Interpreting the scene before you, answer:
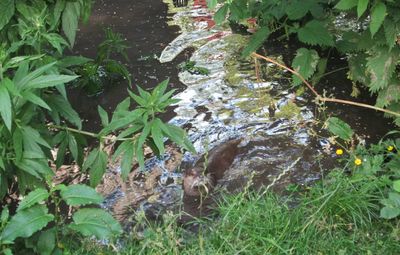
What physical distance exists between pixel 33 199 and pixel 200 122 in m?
2.01

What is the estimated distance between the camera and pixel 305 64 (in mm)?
4598

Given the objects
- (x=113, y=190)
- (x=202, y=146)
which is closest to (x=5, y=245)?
(x=113, y=190)

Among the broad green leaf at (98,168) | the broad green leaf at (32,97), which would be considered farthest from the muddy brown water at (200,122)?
the broad green leaf at (32,97)

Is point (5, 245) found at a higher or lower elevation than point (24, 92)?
lower

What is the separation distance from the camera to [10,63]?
8.81 feet

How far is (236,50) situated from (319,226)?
275cm

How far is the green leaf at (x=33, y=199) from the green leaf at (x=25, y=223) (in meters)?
0.04

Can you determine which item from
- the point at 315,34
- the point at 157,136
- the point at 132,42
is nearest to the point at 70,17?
the point at 157,136

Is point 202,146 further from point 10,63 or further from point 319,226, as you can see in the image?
point 10,63

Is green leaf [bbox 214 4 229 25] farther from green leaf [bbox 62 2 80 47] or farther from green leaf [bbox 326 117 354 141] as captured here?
green leaf [bbox 62 2 80 47]

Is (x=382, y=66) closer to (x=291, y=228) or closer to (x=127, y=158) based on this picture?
(x=291, y=228)

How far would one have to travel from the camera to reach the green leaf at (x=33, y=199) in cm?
261

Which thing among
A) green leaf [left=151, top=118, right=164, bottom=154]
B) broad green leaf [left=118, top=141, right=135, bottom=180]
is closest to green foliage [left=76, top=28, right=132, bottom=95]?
broad green leaf [left=118, top=141, right=135, bottom=180]

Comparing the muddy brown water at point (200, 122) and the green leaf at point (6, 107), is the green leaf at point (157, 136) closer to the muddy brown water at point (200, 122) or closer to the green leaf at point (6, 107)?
the green leaf at point (6, 107)
